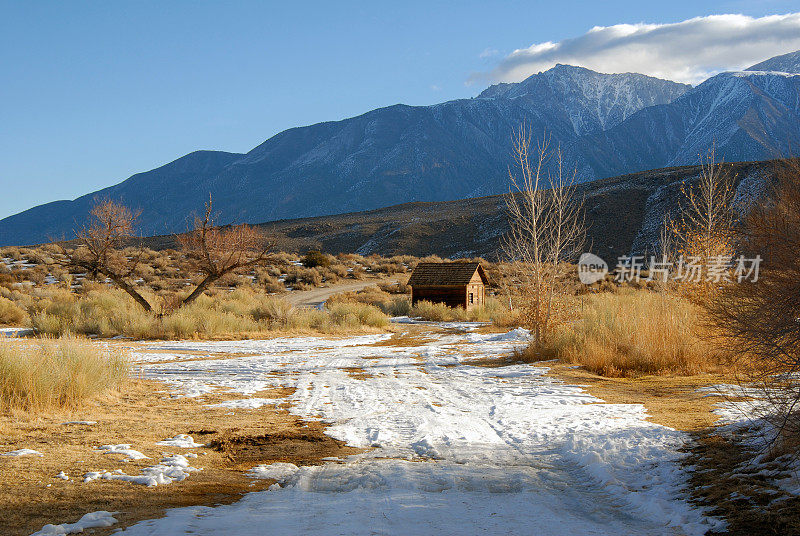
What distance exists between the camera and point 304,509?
4.53 meters

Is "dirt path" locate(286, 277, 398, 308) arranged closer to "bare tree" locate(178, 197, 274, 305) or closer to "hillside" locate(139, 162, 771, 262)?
"bare tree" locate(178, 197, 274, 305)

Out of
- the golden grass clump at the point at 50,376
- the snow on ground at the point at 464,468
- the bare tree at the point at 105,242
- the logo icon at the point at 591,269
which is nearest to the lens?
the snow on ground at the point at 464,468

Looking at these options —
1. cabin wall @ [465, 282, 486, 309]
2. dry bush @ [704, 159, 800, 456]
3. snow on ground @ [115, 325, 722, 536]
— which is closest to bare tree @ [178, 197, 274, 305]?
snow on ground @ [115, 325, 722, 536]

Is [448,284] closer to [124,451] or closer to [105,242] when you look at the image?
[105,242]

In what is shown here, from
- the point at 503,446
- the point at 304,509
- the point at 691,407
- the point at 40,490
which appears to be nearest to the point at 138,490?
the point at 40,490

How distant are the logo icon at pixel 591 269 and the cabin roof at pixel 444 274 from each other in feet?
43.3

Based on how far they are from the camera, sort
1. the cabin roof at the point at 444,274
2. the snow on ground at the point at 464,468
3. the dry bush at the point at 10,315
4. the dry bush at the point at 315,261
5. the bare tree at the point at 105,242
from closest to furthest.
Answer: the snow on ground at the point at 464,468 < the bare tree at the point at 105,242 < the dry bush at the point at 10,315 < the cabin roof at the point at 444,274 < the dry bush at the point at 315,261

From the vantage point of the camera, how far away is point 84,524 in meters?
4.05

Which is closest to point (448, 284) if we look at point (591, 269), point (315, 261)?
point (315, 261)

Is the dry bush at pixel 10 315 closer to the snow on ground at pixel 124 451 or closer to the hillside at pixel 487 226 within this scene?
the snow on ground at pixel 124 451

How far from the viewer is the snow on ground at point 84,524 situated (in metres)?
3.88

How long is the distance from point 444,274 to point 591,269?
26265mm

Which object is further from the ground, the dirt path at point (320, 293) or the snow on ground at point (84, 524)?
the snow on ground at point (84, 524)

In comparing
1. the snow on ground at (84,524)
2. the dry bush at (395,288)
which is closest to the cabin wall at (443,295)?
the dry bush at (395,288)
